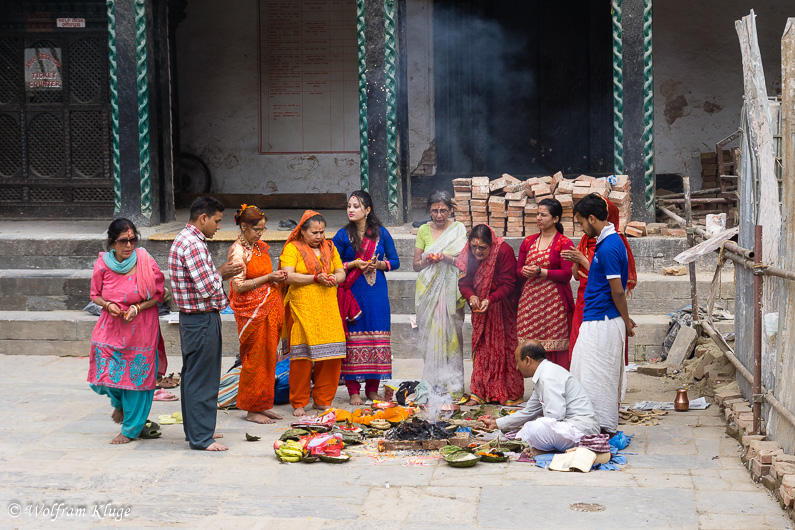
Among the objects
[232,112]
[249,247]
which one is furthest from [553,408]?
[232,112]

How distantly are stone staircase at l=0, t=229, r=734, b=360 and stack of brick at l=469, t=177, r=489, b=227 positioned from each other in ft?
1.43

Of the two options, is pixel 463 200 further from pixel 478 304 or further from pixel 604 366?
pixel 604 366

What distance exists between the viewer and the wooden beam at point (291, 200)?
42.5ft

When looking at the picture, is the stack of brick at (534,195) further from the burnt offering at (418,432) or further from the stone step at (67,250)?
the burnt offering at (418,432)

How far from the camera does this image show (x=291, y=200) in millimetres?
13023

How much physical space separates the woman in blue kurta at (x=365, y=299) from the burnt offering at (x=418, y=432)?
989 millimetres

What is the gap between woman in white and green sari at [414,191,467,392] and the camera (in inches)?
297

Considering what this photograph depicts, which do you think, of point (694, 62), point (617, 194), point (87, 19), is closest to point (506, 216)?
point (617, 194)

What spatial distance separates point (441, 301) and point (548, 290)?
2.89 feet

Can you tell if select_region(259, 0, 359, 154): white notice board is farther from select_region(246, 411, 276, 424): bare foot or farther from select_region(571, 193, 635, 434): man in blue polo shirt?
select_region(571, 193, 635, 434): man in blue polo shirt

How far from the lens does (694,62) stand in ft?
41.3

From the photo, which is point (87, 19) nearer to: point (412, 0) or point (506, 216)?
point (412, 0)

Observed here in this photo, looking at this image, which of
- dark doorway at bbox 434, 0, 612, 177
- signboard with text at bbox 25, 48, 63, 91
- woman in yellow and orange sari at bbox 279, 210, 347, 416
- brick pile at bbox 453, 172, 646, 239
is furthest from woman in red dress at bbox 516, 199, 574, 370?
signboard with text at bbox 25, 48, 63, 91

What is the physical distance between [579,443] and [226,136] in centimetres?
847
